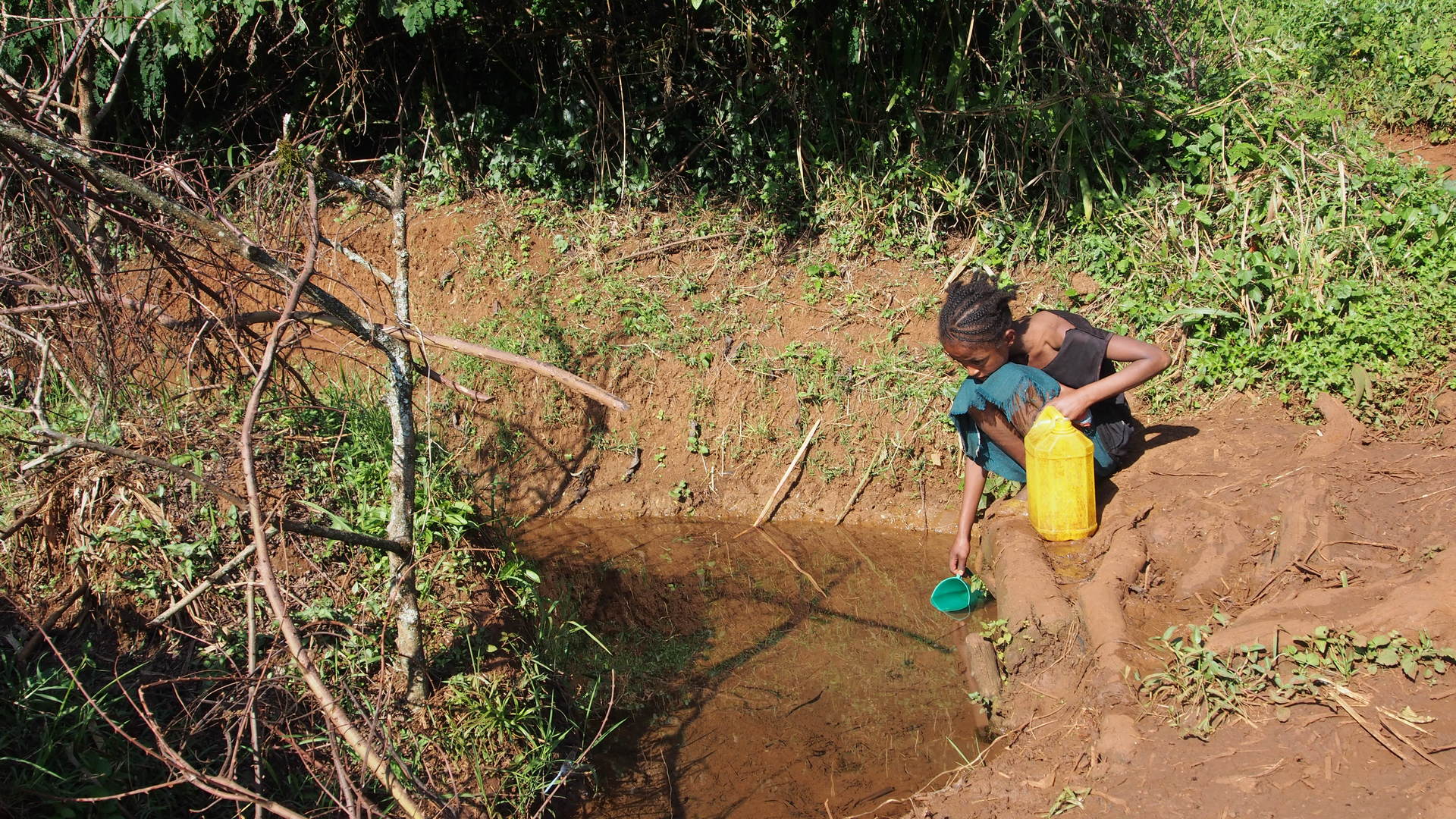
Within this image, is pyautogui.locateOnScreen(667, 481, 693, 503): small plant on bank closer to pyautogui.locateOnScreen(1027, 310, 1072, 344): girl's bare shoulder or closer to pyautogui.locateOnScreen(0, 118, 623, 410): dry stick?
pyautogui.locateOnScreen(1027, 310, 1072, 344): girl's bare shoulder

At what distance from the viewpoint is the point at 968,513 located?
153 inches

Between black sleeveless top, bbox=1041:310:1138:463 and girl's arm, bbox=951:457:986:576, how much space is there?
0.46 metres

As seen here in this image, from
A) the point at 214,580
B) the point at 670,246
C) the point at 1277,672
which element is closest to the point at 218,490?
the point at 214,580

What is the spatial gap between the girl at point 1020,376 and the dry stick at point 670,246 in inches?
93.1

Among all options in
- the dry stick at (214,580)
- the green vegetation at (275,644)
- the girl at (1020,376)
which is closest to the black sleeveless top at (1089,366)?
the girl at (1020,376)

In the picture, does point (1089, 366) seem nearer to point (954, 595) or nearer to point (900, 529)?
point (954, 595)

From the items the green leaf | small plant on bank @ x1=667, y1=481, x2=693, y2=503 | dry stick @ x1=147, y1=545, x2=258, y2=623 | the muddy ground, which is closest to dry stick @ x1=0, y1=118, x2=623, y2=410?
the muddy ground

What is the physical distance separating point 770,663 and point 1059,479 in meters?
1.26

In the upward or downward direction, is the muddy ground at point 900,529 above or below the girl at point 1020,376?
below

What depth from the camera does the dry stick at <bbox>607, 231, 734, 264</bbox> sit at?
5785 mm

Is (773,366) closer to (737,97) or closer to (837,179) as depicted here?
(837,179)

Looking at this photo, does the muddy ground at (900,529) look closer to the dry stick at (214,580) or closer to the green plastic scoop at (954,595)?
the green plastic scoop at (954,595)

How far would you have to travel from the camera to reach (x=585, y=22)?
581 cm

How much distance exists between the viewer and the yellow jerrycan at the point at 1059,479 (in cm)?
355
